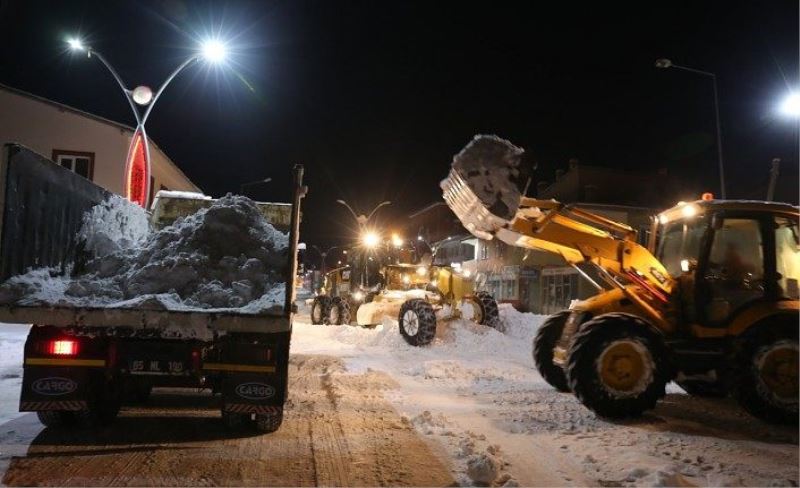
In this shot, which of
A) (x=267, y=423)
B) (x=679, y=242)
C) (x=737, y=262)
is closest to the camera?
(x=267, y=423)

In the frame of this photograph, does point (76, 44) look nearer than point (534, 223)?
No

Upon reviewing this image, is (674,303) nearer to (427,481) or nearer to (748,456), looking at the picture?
(748,456)

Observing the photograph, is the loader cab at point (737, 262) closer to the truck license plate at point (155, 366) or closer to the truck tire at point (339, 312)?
the truck license plate at point (155, 366)

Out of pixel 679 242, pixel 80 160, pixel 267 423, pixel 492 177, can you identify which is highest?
pixel 80 160

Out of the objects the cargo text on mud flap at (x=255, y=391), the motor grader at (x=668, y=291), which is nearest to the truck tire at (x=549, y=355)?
the motor grader at (x=668, y=291)

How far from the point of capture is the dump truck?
5957 mm

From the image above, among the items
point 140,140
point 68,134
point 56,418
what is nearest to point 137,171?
point 140,140

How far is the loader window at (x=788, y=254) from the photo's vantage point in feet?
26.2

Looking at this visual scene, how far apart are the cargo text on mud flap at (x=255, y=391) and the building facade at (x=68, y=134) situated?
21962 millimetres

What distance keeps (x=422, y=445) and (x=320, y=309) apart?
1753cm

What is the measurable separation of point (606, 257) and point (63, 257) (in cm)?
652

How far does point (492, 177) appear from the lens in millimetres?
7539

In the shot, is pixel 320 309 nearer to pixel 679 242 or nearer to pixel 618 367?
pixel 679 242

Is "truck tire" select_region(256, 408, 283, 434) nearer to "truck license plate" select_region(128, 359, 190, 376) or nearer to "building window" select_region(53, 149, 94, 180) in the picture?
"truck license plate" select_region(128, 359, 190, 376)
